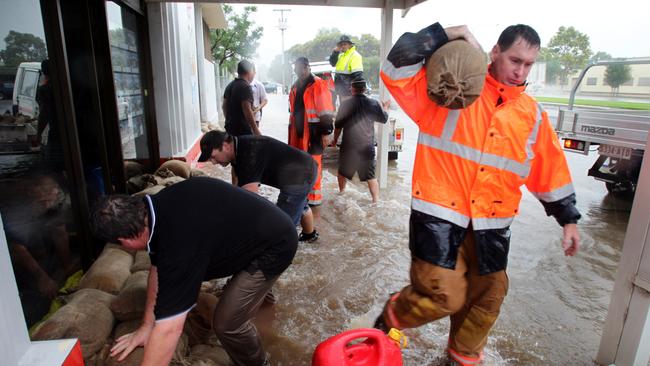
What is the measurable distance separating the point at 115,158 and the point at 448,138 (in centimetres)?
352

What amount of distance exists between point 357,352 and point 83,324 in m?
1.31

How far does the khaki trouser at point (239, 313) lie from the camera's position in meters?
2.10

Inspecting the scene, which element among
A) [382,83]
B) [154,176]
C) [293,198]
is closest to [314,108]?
[382,83]

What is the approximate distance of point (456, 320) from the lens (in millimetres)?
2311

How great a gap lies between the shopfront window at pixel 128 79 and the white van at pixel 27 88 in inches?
54.7

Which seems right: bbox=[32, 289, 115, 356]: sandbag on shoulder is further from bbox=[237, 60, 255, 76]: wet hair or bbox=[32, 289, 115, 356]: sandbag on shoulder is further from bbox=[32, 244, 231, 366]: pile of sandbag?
bbox=[237, 60, 255, 76]: wet hair

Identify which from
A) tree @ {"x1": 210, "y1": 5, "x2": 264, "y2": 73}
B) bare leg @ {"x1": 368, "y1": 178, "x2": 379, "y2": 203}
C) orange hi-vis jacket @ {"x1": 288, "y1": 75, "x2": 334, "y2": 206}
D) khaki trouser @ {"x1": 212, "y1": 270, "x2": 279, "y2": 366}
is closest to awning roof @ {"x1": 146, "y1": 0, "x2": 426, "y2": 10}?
orange hi-vis jacket @ {"x1": 288, "y1": 75, "x2": 334, "y2": 206}

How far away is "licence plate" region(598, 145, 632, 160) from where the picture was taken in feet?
15.6

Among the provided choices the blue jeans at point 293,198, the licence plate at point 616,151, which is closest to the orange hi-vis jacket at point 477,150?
the blue jeans at point 293,198

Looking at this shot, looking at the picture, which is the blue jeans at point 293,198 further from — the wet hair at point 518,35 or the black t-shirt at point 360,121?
the black t-shirt at point 360,121

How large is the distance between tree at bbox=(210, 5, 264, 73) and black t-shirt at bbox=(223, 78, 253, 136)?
19.9m

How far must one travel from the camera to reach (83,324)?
194 centimetres

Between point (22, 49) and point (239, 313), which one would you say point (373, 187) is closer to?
point (239, 313)

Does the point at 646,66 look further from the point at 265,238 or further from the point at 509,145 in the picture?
the point at 265,238
